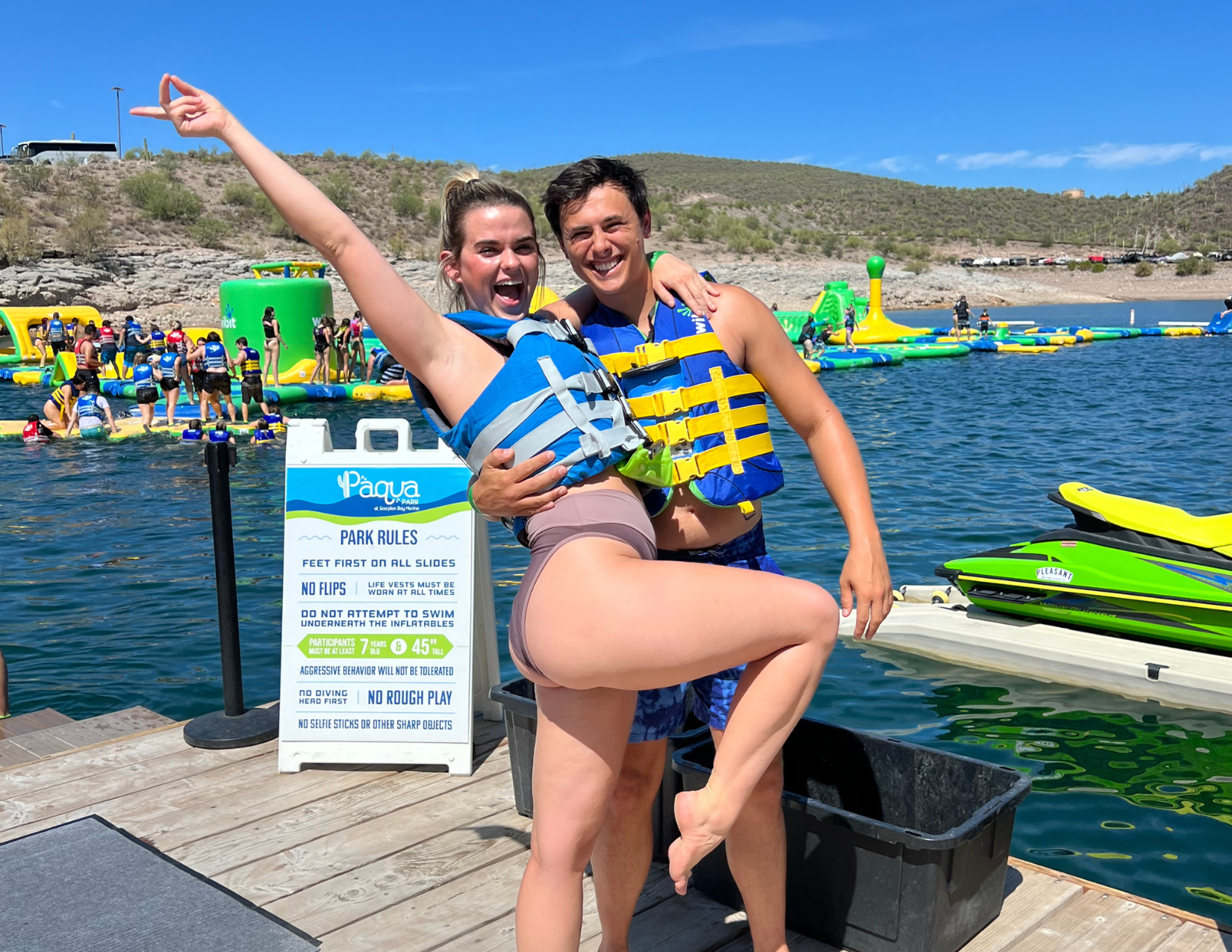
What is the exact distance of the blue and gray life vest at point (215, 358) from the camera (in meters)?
18.0

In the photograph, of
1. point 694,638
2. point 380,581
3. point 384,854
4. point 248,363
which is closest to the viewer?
point 694,638

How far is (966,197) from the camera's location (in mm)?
102500

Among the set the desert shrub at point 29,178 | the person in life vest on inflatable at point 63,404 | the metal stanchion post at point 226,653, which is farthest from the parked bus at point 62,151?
the metal stanchion post at point 226,653

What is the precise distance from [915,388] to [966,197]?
86005mm

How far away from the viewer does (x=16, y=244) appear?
40250 millimetres

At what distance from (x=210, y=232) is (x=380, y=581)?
47.7 m

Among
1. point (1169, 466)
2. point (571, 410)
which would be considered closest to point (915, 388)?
point (1169, 466)

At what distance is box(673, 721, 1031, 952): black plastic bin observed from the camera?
270cm

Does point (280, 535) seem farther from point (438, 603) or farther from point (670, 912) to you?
point (670, 912)

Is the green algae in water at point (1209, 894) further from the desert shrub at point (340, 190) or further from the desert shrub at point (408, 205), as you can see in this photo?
the desert shrub at point (408, 205)

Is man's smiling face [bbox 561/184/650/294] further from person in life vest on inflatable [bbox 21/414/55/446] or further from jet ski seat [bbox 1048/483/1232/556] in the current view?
person in life vest on inflatable [bbox 21/414/55/446]

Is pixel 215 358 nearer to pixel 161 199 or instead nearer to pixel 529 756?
pixel 529 756

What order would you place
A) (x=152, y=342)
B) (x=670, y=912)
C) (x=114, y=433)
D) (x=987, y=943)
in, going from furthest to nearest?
(x=152, y=342) < (x=114, y=433) < (x=670, y=912) < (x=987, y=943)

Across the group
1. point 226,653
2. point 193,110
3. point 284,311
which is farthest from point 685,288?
point 284,311
